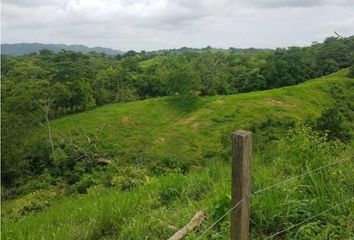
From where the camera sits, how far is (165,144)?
48.3 metres

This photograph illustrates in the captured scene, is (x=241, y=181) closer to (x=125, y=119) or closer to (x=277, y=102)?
(x=277, y=102)

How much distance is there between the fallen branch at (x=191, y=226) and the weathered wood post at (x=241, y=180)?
100cm

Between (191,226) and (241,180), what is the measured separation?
4.64 feet

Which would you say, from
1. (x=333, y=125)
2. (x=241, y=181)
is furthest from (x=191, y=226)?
(x=333, y=125)

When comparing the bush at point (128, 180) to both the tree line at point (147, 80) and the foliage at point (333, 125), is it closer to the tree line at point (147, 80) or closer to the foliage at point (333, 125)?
the foliage at point (333, 125)

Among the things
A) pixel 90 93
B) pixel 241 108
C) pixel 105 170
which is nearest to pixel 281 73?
pixel 241 108

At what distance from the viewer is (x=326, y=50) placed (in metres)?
70.7

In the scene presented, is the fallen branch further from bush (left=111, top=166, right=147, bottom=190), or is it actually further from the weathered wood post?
bush (left=111, top=166, right=147, bottom=190)

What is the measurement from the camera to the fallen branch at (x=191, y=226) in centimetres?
436

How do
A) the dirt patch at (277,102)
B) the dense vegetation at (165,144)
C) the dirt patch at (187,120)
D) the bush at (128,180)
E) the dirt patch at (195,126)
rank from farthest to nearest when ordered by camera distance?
1. the dirt patch at (187,120)
2. the dirt patch at (277,102)
3. the dirt patch at (195,126)
4. the bush at (128,180)
5. the dense vegetation at (165,144)

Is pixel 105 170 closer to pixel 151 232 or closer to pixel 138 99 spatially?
pixel 138 99

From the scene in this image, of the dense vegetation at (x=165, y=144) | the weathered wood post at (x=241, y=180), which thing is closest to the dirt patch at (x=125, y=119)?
the dense vegetation at (x=165, y=144)

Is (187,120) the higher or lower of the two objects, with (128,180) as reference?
lower

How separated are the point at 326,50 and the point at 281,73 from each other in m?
11.9
